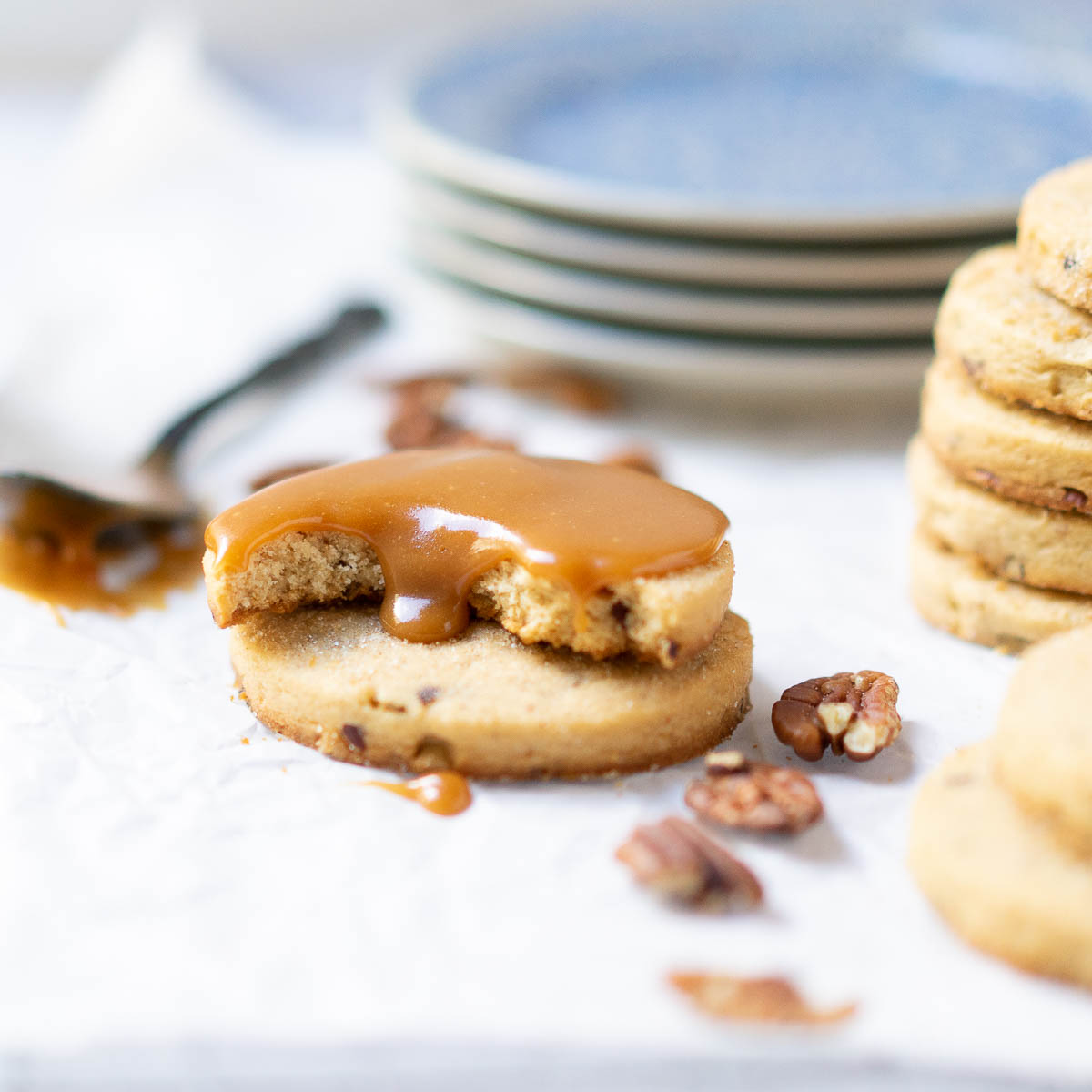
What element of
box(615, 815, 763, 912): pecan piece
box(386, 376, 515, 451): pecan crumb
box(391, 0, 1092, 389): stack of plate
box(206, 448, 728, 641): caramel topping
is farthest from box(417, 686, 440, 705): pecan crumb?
box(391, 0, 1092, 389): stack of plate

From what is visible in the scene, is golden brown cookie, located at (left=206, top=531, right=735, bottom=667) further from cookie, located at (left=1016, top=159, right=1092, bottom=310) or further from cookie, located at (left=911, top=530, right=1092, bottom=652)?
cookie, located at (left=1016, top=159, right=1092, bottom=310)

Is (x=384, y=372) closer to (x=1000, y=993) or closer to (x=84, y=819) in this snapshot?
(x=84, y=819)

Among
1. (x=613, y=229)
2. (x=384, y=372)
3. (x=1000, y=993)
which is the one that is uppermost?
(x=613, y=229)

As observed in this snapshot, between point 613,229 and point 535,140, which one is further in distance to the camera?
Result: point 535,140

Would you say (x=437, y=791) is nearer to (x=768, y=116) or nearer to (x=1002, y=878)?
(x=1002, y=878)

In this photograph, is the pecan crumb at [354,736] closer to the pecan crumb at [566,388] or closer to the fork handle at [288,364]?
the fork handle at [288,364]

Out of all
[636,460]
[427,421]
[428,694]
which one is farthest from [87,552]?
[636,460]

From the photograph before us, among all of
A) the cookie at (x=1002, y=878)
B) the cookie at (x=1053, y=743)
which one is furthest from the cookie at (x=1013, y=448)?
the cookie at (x=1002, y=878)

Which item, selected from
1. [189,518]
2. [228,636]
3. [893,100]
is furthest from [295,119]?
[228,636]
